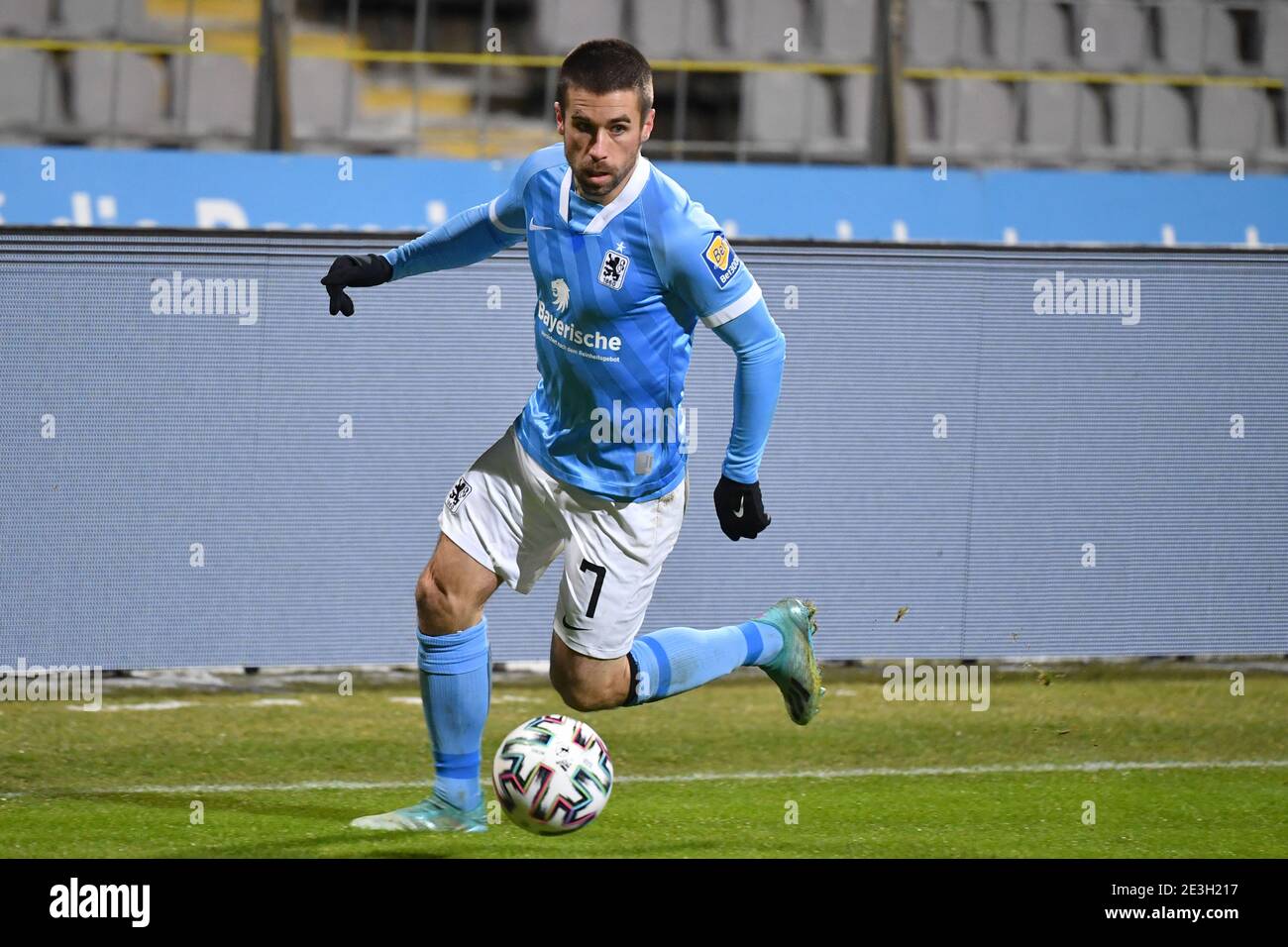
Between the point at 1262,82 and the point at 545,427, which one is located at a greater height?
the point at 1262,82

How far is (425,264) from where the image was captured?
5.53 metres

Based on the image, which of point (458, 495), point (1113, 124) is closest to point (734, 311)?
point (458, 495)

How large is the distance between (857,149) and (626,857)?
6.84 m

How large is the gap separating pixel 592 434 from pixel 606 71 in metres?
0.97

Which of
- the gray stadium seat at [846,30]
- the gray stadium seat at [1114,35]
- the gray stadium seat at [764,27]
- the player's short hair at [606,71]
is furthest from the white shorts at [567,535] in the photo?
the gray stadium seat at [1114,35]

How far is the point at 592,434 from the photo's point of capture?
5.14 m

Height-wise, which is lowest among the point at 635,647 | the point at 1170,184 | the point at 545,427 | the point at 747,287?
the point at 635,647

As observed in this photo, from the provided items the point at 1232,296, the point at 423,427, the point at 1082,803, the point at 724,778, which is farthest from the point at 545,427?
the point at 1232,296

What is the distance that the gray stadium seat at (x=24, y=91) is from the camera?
1015 centimetres

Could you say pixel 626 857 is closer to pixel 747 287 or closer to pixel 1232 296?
pixel 747 287

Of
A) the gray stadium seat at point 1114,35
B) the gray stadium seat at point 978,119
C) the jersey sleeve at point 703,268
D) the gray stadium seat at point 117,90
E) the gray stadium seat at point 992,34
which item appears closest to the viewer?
the jersey sleeve at point 703,268

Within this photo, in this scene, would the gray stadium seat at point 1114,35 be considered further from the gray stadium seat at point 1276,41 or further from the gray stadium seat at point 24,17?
the gray stadium seat at point 24,17

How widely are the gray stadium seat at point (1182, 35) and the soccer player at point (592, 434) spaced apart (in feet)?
24.1

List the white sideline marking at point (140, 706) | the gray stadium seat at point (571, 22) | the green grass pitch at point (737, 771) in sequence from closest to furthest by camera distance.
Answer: the green grass pitch at point (737, 771) < the white sideline marking at point (140, 706) < the gray stadium seat at point (571, 22)
